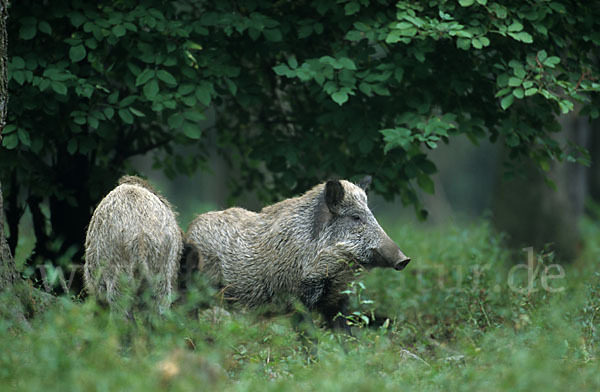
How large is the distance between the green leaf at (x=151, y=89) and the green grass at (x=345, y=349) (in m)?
1.90

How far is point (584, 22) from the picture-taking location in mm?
6379

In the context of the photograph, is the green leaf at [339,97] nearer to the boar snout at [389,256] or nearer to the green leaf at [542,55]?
the boar snout at [389,256]

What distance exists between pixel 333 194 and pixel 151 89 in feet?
5.70

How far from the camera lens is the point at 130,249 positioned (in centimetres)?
465

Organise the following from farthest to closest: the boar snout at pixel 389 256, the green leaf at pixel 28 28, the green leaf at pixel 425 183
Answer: the green leaf at pixel 425 183 < the green leaf at pixel 28 28 < the boar snout at pixel 389 256

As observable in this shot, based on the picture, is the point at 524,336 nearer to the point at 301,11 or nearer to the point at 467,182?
the point at 301,11

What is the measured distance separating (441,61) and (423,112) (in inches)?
23.7

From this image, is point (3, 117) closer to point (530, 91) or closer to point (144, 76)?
point (144, 76)

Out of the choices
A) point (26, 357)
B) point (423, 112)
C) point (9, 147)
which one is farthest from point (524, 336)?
point (9, 147)

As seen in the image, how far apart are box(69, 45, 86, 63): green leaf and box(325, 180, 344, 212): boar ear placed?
227 centimetres

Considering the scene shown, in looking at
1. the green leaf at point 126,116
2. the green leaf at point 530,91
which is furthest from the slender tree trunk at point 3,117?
the green leaf at point 530,91

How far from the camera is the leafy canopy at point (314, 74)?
19.5 feet

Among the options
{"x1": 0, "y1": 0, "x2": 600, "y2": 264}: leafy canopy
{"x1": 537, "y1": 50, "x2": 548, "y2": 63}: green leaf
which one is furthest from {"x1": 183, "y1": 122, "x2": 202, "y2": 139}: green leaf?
{"x1": 537, "y1": 50, "x2": 548, "y2": 63}: green leaf

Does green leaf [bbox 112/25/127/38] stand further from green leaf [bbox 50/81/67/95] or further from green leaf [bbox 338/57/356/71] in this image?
green leaf [bbox 338/57/356/71]
